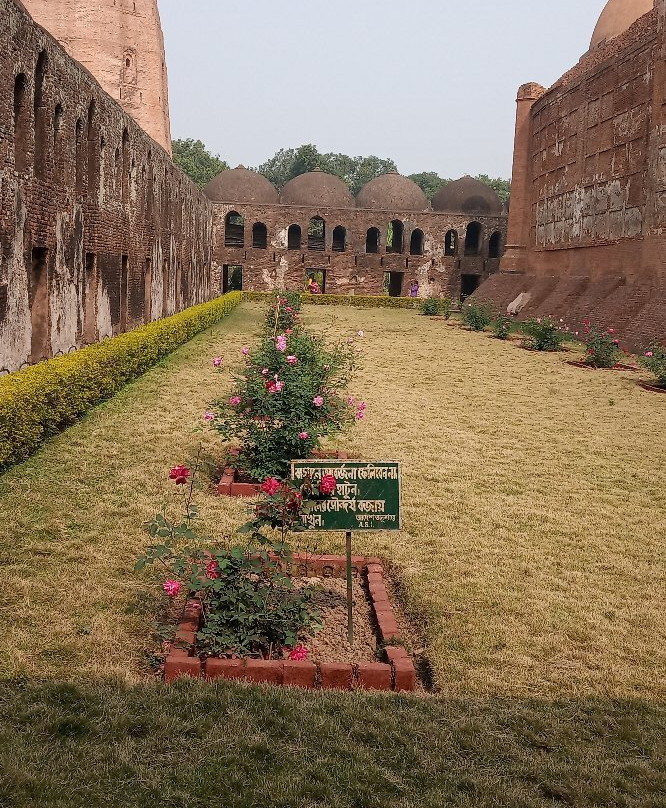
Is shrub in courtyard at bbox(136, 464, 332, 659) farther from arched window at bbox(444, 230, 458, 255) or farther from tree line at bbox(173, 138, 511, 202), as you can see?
tree line at bbox(173, 138, 511, 202)

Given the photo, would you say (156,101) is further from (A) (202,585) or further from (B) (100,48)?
(A) (202,585)

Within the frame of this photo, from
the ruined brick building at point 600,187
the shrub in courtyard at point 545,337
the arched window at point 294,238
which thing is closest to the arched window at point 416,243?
the arched window at point 294,238

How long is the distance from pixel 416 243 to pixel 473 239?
2679 mm

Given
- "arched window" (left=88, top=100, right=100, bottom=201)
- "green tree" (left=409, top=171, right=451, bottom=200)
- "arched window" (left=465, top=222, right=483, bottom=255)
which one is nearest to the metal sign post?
"arched window" (left=88, top=100, right=100, bottom=201)

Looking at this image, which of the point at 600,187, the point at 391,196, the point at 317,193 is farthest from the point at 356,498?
the point at 391,196

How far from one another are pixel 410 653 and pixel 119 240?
11.5m

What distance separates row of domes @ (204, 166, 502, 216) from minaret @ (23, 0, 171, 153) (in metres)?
9.39

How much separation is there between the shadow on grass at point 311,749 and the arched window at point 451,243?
3512 centimetres

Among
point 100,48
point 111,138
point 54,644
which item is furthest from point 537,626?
point 100,48

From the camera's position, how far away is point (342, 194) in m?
37.9

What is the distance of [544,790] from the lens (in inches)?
105

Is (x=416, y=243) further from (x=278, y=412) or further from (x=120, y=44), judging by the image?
(x=278, y=412)

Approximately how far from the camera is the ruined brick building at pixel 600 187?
1723cm

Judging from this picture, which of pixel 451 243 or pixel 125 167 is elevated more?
pixel 125 167
